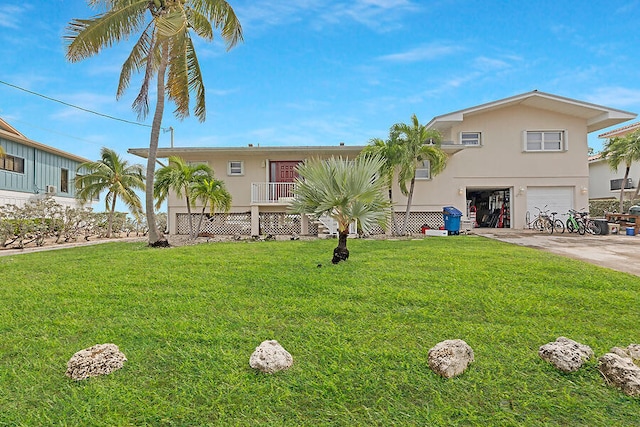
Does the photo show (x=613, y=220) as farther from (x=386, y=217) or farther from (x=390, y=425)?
(x=390, y=425)

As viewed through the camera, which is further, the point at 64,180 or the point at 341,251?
the point at 64,180

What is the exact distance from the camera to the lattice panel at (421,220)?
1753 cm

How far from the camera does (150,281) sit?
5.86 meters

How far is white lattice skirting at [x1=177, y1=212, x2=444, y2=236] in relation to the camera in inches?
682

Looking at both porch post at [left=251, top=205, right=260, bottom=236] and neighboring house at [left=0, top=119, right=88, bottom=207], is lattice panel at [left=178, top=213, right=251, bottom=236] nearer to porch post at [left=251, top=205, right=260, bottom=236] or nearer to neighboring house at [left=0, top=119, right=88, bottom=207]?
porch post at [left=251, top=205, right=260, bottom=236]

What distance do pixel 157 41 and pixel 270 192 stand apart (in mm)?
7798

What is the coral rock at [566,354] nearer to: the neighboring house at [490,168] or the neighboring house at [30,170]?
the neighboring house at [490,168]

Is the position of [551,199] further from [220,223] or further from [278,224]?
[220,223]

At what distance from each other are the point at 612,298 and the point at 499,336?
235 centimetres

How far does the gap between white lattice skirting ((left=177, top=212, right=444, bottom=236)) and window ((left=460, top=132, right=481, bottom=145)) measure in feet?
12.6

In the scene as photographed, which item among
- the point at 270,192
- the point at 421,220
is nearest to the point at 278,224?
the point at 270,192

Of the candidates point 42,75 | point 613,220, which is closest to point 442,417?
point 613,220

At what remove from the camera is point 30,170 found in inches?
798

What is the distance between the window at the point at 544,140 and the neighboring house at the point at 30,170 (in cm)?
2363
